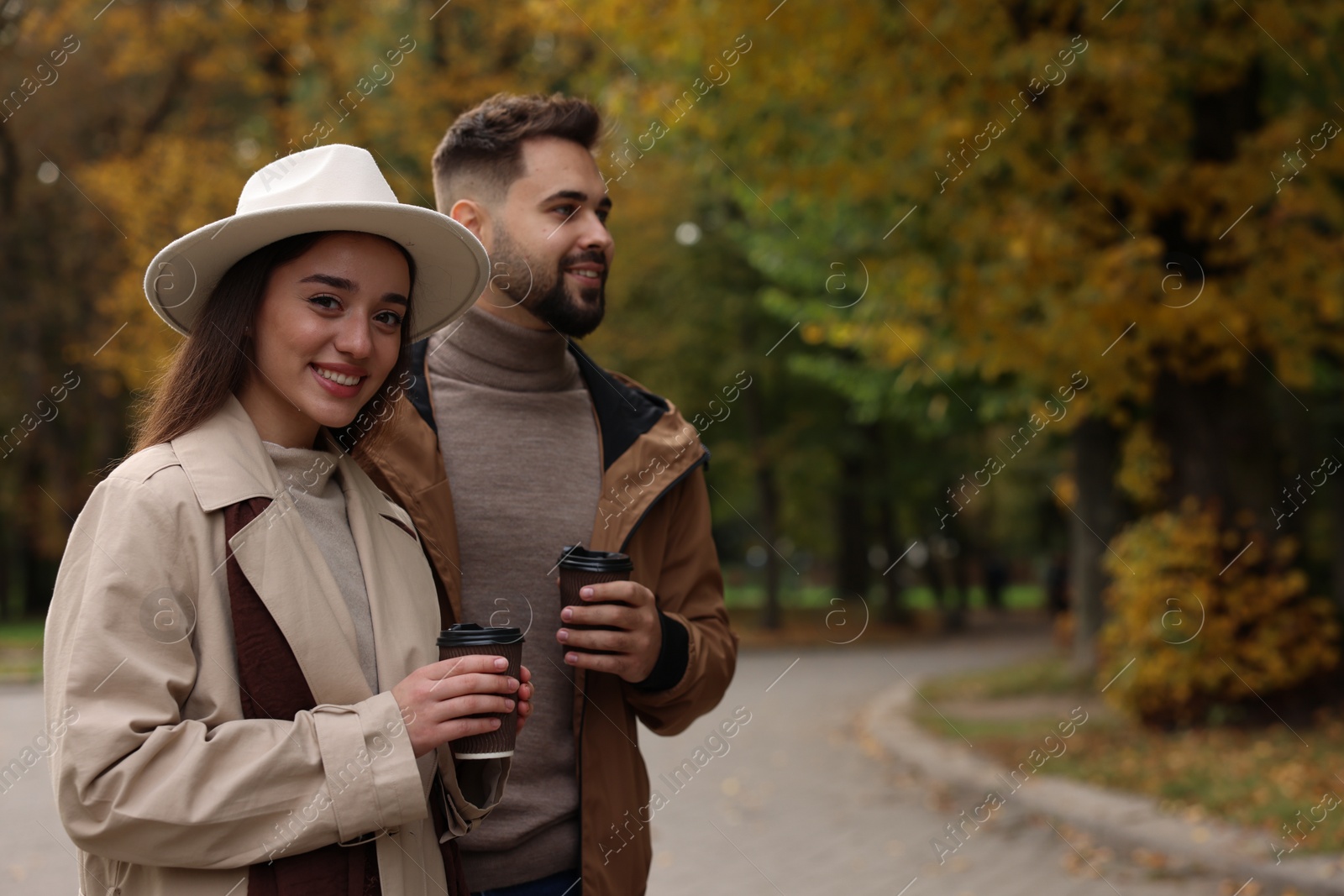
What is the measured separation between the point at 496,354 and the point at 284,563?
103 centimetres

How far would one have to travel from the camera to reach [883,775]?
33.8ft

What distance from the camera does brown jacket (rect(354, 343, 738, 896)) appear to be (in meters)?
2.46

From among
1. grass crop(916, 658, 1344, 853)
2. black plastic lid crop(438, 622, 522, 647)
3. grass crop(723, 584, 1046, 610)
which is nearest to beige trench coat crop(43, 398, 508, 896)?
black plastic lid crop(438, 622, 522, 647)

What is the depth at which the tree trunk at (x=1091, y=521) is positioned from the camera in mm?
14891

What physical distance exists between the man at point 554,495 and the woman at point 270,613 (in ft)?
1.08

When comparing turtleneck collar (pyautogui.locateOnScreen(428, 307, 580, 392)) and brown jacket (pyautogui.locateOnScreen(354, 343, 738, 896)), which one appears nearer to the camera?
brown jacket (pyautogui.locateOnScreen(354, 343, 738, 896))

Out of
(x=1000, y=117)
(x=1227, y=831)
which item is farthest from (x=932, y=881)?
(x=1000, y=117)

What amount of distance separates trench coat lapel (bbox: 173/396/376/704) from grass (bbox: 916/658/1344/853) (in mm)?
5886

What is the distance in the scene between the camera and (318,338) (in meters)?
1.98

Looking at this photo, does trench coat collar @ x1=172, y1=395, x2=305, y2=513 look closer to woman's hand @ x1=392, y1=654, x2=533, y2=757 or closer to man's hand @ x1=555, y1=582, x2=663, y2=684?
woman's hand @ x1=392, y1=654, x2=533, y2=757

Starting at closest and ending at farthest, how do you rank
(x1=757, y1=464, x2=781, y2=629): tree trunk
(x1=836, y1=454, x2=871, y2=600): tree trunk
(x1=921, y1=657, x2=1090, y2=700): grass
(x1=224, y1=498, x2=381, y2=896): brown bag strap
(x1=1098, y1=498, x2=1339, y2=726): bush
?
(x1=224, y1=498, x2=381, y2=896): brown bag strap → (x1=1098, y1=498, x2=1339, y2=726): bush → (x1=921, y1=657, x2=1090, y2=700): grass → (x1=757, y1=464, x2=781, y2=629): tree trunk → (x1=836, y1=454, x2=871, y2=600): tree trunk

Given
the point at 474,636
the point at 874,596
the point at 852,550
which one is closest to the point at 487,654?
the point at 474,636

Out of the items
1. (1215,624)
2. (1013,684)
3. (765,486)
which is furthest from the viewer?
(765,486)

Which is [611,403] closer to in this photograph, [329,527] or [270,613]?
[329,527]
